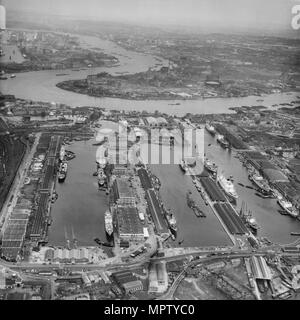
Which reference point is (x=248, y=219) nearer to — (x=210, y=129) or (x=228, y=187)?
(x=228, y=187)

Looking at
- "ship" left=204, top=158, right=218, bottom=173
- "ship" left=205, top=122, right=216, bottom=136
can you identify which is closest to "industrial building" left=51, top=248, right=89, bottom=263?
"ship" left=204, top=158, right=218, bottom=173

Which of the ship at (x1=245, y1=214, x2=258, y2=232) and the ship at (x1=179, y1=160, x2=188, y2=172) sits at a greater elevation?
the ship at (x1=179, y1=160, x2=188, y2=172)

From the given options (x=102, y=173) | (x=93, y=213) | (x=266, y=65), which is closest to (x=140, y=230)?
(x=93, y=213)

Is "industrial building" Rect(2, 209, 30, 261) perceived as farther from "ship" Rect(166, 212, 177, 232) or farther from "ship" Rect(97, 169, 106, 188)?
"ship" Rect(166, 212, 177, 232)

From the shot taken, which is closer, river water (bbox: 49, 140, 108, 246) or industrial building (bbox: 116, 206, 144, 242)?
industrial building (bbox: 116, 206, 144, 242)

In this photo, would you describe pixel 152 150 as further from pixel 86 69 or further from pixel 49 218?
pixel 86 69

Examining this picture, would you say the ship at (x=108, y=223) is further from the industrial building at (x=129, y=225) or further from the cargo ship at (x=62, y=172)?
the cargo ship at (x=62, y=172)
